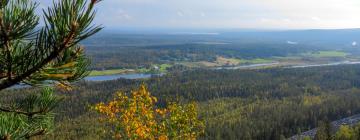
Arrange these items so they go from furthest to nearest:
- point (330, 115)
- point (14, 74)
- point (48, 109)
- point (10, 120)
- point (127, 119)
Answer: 1. point (330, 115)
2. point (127, 119)
3. point (48, 109)
4. point (10, 120)
5. point (14, 74)

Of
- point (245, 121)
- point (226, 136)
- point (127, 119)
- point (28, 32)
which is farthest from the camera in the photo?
point (245, 121)

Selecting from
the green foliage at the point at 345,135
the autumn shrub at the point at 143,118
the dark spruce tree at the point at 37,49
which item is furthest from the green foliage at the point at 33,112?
the green foliage at the point at 345,135

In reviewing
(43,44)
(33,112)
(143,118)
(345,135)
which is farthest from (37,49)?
(345,135)

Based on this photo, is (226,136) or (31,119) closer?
(31,119)

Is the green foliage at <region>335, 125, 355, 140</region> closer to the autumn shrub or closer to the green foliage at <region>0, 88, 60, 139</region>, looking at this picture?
the autumn shrub

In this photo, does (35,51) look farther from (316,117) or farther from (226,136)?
(316,117)

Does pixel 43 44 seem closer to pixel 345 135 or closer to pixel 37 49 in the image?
pixel 37 49

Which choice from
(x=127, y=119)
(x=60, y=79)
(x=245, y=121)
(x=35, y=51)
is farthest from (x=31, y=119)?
(x=245, y=121)

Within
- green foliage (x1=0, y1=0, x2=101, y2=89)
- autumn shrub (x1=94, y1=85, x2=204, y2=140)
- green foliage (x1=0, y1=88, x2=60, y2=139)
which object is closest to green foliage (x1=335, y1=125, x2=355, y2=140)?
→ autumn shrub (x1=94, y1=85, x2=204, y2=140)

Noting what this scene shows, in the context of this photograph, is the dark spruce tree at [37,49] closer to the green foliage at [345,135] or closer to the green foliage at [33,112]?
the green foliage at [33,112]
